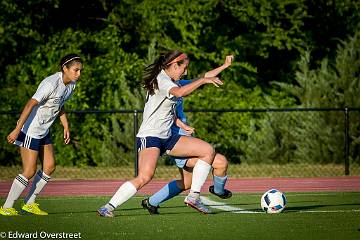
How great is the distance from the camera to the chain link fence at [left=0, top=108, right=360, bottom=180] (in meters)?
23.5

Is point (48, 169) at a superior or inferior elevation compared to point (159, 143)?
inferior

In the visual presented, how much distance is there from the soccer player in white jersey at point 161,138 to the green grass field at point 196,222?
0.36 meters

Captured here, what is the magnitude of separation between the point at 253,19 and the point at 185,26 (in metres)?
2.48

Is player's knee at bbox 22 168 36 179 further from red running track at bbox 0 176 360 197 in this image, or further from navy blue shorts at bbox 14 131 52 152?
red running track at bbox 0 176 360 197

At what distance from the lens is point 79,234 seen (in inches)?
417

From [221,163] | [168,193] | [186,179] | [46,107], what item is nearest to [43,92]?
[46,107]

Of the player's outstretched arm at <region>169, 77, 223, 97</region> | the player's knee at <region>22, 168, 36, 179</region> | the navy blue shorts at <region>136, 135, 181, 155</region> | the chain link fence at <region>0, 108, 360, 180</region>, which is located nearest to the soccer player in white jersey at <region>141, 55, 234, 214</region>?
the navy blue shorts at <region>136, 135, 181, 155</region>

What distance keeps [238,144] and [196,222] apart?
14571 mm

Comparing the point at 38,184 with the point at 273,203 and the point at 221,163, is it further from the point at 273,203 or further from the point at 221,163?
the point at 273,203

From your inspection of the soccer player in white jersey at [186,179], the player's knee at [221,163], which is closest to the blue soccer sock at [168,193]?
the soccer player in white jersey at [186,179]

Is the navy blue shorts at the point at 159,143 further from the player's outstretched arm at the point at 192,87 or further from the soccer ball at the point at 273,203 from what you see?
the soccer ball at the point at 273,203

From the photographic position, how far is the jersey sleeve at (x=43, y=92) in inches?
498

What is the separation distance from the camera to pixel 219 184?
12.8 meters

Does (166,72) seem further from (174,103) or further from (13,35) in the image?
(13,35)
